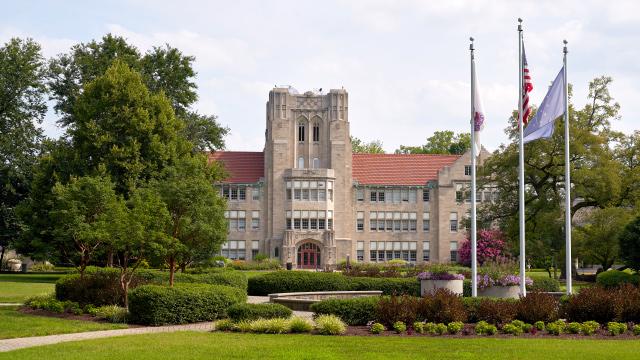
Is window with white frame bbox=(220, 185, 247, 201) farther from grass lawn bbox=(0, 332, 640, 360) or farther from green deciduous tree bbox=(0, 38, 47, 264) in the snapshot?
grass lawn bbox=(0, 332, 640, 360)

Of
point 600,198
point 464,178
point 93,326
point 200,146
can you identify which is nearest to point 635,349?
point 93,326

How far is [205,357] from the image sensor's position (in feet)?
53.4

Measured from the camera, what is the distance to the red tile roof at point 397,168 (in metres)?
84.4

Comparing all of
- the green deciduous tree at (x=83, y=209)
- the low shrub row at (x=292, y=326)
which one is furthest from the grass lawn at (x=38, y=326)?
the green deciduous tree at (x=83, y=209)

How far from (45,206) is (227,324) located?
1161 inches

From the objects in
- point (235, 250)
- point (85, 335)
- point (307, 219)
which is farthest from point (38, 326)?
point (235, 250)

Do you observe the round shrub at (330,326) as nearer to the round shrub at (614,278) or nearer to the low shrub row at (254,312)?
the low shrub row at (254,312)

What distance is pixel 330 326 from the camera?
67.0ft

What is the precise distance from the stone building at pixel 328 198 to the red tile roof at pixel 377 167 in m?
0.10

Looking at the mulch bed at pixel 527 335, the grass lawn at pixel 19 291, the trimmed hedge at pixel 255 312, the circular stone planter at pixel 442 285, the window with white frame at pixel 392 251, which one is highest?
the window with white frame at pixel 392 251

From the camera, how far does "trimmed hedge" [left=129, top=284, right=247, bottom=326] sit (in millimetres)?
23453

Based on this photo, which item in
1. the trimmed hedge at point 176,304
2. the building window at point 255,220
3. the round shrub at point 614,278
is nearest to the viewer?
the trimmed hedge at point 176,304

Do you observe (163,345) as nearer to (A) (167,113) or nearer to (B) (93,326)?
(B) (93,326)

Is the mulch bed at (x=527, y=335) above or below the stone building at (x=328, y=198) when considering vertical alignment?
below
